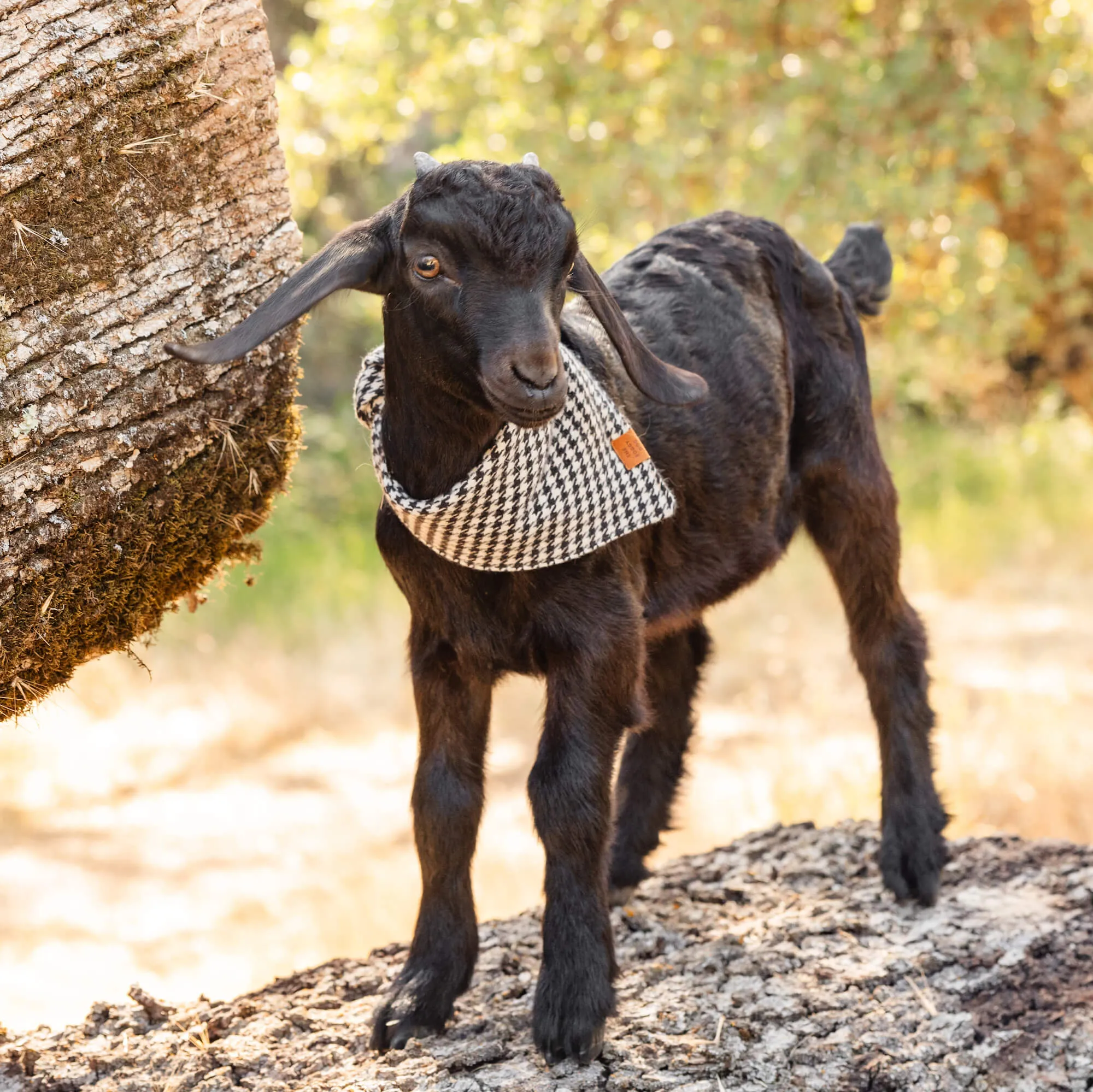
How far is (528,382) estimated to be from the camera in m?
2.70

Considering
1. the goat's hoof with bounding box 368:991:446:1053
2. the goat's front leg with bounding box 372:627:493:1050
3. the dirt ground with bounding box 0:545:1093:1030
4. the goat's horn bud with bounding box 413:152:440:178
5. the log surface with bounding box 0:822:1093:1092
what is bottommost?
the dirt ground with bounding box 0:545:1093:1030

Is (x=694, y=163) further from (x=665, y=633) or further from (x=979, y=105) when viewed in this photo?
(x=665, y=633)

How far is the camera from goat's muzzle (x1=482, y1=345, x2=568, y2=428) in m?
2.69

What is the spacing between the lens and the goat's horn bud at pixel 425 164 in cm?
295

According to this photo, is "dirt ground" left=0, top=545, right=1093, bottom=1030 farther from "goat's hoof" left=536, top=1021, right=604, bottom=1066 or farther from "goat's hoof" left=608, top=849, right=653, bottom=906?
"goat's hoof" left=536, top=1021, right=604, bottom=1066

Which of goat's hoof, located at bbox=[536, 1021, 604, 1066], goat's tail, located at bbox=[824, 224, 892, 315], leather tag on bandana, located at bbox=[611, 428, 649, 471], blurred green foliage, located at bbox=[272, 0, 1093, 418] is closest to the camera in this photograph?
goat's hoof, located at bbox=[536, 1021, 604, 1066]

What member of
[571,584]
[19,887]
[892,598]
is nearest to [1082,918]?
[892,598]

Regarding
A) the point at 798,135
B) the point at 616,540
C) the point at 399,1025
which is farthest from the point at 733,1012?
the point at 798,135

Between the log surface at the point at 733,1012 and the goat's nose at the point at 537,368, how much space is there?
1.60 meters

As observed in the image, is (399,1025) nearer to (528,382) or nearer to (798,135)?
(528,382)

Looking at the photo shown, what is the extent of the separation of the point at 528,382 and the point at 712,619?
24.9ft

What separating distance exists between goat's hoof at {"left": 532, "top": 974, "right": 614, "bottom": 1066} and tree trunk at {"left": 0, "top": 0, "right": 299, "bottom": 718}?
1403 mm

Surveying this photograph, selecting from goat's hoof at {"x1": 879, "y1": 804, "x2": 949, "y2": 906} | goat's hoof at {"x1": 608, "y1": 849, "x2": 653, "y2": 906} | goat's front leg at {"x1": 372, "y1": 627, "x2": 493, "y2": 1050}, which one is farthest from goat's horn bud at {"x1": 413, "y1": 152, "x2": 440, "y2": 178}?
goat's hoof at {"x1": 879, "y1": 804, "x2": 949, "y2": 906}

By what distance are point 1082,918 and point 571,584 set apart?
6.59 ft
